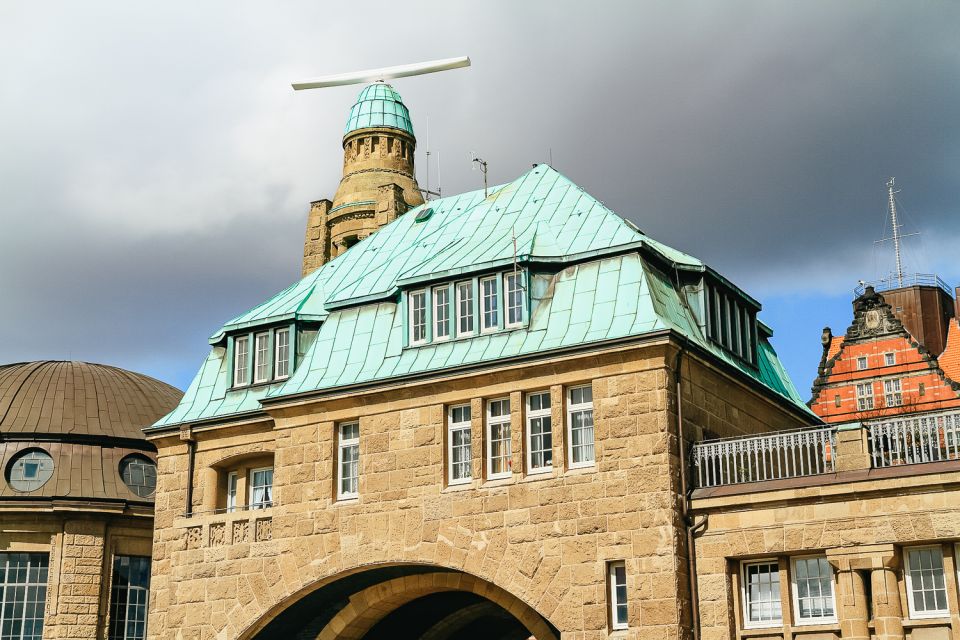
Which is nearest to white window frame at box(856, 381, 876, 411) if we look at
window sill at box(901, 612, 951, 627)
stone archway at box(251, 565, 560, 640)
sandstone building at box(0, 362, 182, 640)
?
stone archway at box(251, 565, 560, 640)

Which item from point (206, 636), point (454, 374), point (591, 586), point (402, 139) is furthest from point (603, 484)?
point (402, 139)

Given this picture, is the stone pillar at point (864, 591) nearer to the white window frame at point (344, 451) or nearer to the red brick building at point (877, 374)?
the white window frame at point (344, 451)

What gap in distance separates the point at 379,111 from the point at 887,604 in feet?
116

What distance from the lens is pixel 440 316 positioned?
1068 inches

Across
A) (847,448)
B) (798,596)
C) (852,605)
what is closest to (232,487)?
(798,596)

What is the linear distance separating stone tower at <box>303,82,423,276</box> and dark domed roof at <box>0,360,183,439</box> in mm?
12408

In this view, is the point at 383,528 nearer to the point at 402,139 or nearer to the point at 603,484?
the point at 603,484

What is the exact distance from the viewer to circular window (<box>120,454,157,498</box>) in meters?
37.8

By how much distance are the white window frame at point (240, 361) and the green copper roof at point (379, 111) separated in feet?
76.1

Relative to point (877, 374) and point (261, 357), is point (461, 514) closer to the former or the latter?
point (261, 357)

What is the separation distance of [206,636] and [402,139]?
93.6 feet

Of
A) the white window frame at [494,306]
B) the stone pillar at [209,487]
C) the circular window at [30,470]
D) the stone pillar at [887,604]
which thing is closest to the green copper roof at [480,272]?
the white window frame at [494,306]

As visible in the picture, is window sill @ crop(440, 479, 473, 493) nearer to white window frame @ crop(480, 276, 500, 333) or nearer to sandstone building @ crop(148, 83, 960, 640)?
sandstone building @ crop(148, 83, 960, 640)

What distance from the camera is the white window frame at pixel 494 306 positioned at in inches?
1032
